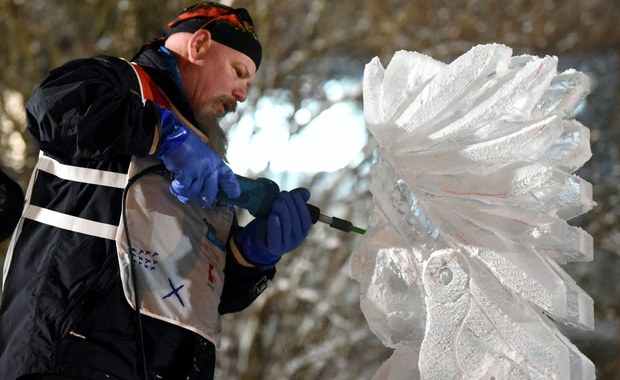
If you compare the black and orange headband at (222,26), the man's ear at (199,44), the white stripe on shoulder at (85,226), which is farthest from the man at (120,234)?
the black and orange headband at (222,26)

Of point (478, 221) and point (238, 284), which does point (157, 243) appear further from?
point (478, 221)

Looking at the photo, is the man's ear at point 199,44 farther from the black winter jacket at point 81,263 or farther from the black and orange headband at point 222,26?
the black winter jacket at point 81,263

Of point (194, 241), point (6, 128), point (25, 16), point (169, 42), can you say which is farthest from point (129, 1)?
point (194, 241)

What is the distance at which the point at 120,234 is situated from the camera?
1938mm

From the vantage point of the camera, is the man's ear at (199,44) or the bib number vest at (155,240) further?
the man's ear at (199,44)

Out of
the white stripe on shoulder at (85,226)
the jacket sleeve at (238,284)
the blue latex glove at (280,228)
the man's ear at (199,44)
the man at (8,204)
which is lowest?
the jacket sleeve at (238,284)

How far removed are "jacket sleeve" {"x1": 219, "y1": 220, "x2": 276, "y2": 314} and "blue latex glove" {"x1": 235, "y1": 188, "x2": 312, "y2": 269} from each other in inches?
2.4

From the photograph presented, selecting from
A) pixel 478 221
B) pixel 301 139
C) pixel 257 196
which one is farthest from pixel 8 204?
Result: pixel 301 139

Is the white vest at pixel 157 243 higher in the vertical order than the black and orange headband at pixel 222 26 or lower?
lower

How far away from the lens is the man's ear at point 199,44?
7.81 ft

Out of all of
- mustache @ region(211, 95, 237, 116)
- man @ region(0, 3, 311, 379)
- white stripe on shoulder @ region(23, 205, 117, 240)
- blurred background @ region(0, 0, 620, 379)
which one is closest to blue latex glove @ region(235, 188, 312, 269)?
man @ region(0, 3, 311, 379)

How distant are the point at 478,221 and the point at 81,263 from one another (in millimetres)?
989

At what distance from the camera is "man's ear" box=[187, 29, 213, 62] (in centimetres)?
238

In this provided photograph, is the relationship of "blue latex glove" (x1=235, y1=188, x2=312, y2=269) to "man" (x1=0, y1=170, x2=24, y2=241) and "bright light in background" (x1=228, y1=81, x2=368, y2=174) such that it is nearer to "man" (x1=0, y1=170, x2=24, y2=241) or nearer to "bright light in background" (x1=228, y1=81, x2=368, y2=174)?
"man" (x1=0, y1=170, x2=24, y2=241)
